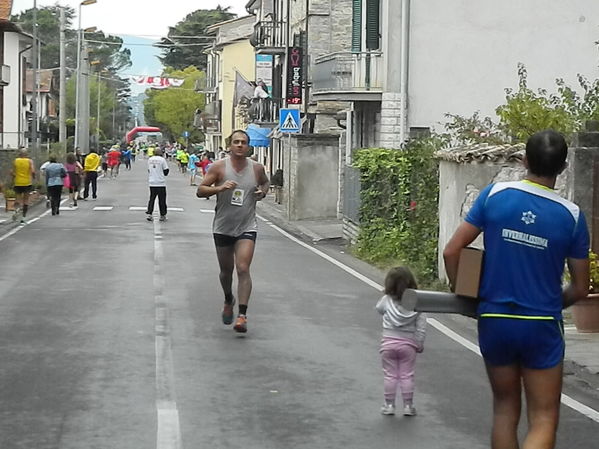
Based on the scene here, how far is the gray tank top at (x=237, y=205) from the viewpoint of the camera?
12.0m

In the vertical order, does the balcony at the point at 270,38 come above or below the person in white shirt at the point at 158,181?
above

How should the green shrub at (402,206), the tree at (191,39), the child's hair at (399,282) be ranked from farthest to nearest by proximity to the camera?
the tree at (191,39) → the green shrub at (402,206) → the child's hair at (399,282)

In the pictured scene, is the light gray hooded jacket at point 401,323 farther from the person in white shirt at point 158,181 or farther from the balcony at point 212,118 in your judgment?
the balcony at point 212,118

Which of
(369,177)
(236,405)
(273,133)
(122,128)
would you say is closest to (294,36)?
(273,133)

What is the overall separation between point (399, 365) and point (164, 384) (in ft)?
6.39

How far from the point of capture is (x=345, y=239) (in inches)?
1034

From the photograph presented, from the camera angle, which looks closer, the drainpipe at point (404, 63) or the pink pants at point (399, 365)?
the pink pants at point (399, 365)

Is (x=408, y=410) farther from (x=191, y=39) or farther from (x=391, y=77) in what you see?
(x=191, y=39)

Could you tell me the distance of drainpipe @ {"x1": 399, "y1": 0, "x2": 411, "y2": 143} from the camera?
2841 cm

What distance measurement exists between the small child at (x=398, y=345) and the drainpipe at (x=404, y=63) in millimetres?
20407

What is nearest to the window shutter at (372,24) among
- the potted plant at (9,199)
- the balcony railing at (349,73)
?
the balcony railing at (349,73)

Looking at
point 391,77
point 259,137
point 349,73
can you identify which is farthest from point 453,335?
point 259,137

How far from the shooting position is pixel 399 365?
28.1 ft

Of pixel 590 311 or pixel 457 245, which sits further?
pixel 590 311
